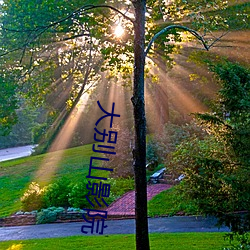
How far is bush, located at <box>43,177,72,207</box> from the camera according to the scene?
11.0m

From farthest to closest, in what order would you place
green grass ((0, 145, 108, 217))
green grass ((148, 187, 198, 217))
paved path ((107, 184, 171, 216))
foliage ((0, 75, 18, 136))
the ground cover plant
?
green grass ((0, 145, 108, 217)) < the ground cover plant < foliage ((0, 75, 18, 136)) < paved path ((107, 184, 171, 216)) < green grass ((148, 187, 198, 217))

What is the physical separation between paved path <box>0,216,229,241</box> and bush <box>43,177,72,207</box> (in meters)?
1.28

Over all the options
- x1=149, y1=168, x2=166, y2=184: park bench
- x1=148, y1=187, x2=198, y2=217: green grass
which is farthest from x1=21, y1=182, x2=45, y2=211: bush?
x1=149, y1=168, x2=166, y2=184: park bench

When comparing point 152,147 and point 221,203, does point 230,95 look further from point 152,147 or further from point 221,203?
point 152,147

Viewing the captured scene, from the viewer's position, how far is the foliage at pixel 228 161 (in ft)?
12.9

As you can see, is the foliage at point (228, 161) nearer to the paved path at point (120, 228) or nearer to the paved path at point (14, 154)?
the paved path at point (120, 228)

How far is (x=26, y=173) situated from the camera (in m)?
19.7

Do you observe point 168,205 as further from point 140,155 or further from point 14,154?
point 14,154

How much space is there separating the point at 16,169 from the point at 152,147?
999 centimetres

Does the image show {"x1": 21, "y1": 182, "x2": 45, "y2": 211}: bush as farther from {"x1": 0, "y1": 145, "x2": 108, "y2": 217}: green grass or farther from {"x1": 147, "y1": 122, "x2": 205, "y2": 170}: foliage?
{"x1": 147, "y1": 122, "x2": 205, "y2": 170}: foliage

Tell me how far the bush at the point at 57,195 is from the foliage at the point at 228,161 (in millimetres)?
7422

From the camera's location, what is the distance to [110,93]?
27.9m

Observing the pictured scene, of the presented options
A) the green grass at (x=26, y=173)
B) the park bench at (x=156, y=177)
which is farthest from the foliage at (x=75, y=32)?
the green grass at (x=26, y=173)

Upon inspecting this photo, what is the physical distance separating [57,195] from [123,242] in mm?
4658
